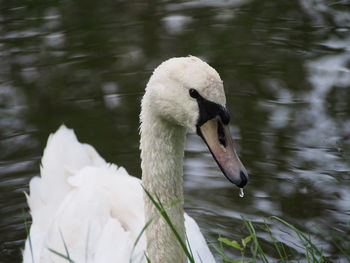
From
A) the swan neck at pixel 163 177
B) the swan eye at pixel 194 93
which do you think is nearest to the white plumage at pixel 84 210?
the swan neck at pixel 163 177

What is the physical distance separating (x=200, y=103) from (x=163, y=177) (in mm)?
675

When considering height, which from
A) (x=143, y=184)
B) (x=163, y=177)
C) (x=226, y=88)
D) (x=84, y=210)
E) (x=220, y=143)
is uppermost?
(x=220, y=143)

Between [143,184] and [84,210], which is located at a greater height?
[143,184]

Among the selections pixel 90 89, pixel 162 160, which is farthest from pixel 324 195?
pixel 90 89

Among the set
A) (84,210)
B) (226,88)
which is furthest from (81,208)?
(226,88)

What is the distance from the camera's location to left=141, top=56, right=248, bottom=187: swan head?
12.6ft

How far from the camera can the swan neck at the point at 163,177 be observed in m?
4.27

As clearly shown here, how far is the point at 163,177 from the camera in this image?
14.4ft

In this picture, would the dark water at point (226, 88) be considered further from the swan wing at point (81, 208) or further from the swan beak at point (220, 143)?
the swan beak at point (220, 143)

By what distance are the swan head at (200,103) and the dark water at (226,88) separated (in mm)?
2007

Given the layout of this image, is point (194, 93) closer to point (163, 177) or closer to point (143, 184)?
point (163, 177)

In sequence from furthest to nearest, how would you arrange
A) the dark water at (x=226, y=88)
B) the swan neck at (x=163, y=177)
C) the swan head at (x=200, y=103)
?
the dark water at (x=226, y=88) → the swan neck at (x=163, y=177) → the swan head at (x=200, y=103)

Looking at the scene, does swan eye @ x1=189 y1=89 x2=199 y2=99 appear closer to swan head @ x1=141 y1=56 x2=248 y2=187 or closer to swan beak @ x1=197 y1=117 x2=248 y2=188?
swan head @ x1=141 y1=56 x2=248 y2=187

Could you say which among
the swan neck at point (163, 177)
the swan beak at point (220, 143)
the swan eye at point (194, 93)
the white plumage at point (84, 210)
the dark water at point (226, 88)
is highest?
the swan eye at point (194, 93)
